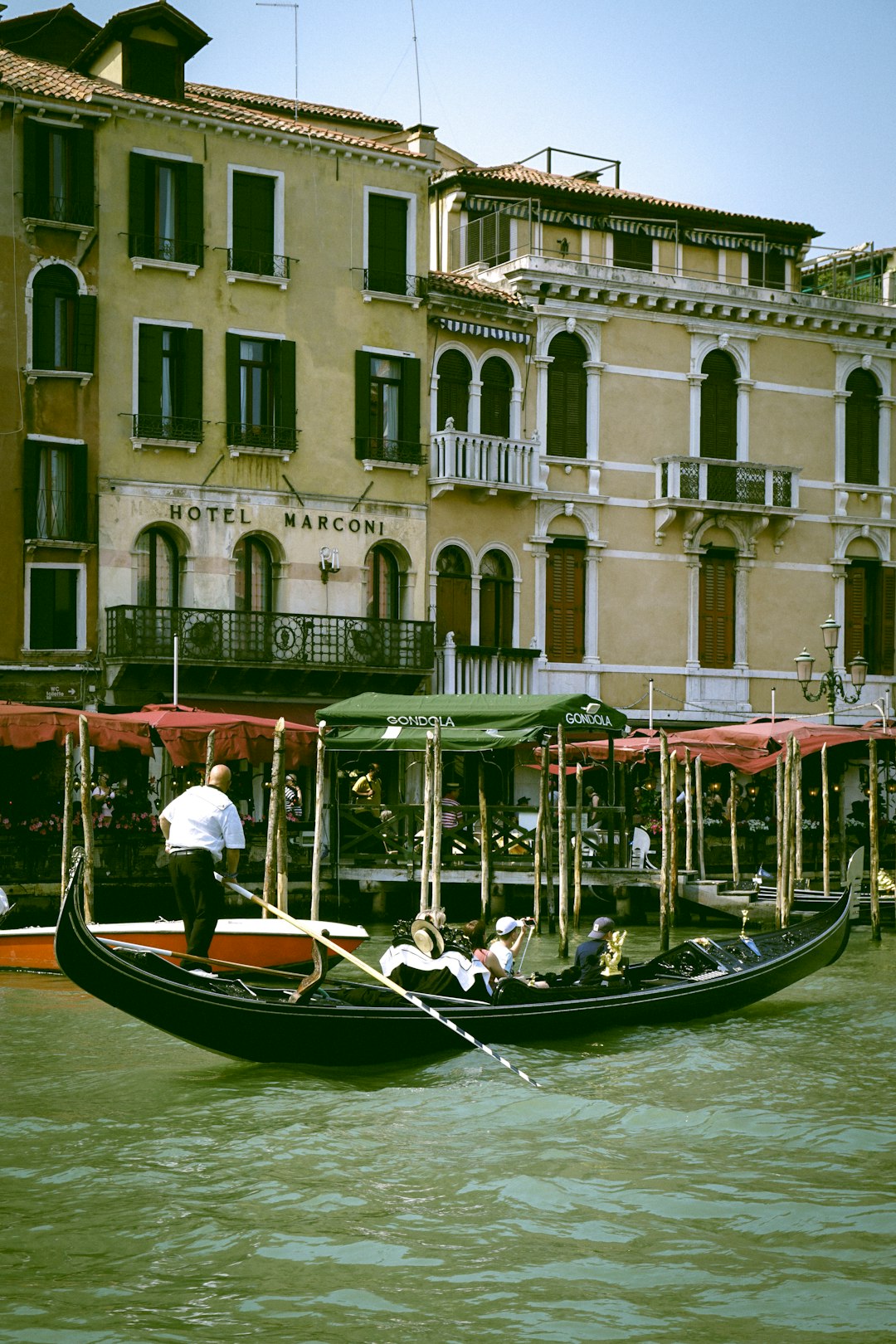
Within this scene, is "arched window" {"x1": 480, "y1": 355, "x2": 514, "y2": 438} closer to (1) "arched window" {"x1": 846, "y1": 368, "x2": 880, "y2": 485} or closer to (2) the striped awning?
(2) the striped awning

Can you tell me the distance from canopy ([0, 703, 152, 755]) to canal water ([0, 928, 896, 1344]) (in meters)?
5.29

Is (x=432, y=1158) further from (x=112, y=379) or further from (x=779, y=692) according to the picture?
(x=779, y=692)

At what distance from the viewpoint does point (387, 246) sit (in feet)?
82.9

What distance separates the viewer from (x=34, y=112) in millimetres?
22281

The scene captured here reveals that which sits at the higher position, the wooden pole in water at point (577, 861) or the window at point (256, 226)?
the window at point (256, 226)

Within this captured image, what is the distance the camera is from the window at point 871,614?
28875mm

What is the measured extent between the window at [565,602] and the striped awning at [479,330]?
117 inches

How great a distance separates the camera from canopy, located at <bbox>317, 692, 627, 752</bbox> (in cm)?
1973

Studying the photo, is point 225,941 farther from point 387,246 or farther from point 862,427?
point 862,427

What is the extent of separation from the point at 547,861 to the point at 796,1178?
402 inches

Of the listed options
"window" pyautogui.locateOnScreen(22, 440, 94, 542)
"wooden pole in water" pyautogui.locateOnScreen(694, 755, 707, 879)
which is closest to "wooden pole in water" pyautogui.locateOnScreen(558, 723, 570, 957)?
"wooden pole in water" pyautogui.locateOnScreen(694, 755, 707, 879)

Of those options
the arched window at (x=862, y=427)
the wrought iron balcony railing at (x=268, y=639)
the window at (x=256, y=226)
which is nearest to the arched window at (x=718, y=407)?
the arched window at (x=862, y=427)

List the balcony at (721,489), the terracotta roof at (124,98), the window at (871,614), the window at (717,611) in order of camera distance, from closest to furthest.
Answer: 1. the terracotta roof at (124,98)
2. the balcony at (721,489)
3. the window at (717,611)
4. the window at (871,614)

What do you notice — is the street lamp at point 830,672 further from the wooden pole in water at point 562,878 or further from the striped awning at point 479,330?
the striped awning at point 479,330
